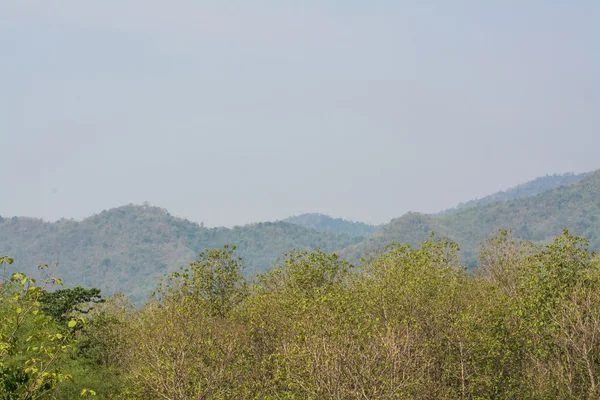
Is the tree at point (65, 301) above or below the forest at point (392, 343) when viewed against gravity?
above

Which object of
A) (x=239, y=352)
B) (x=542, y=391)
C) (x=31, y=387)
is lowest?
(x=542, y=391)

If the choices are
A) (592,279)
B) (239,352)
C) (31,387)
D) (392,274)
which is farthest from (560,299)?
(31,387)

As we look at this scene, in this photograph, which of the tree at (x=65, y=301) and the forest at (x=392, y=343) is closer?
the forest at (x=392, y=343)

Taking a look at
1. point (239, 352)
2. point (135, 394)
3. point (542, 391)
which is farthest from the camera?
point (135, 394)

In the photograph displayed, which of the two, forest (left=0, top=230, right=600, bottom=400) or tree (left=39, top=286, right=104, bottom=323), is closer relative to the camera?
forest (left=0, top=230, right=600, bottom=400)

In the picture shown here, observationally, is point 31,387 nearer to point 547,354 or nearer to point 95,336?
point 547,354

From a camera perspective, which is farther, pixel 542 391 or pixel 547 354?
pixel 547 354

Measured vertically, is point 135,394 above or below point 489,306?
below

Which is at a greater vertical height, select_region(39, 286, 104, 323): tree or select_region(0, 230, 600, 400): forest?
select_region(39, 286, 104, 323): tree

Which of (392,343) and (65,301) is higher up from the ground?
(65,301)

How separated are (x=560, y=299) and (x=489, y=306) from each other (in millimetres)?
3816

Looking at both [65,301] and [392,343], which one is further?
[65,301]

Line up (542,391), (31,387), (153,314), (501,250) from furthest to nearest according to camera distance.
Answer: (501,250), (153,314), (542,391), (31,387)

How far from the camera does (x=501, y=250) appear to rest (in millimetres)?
60375
